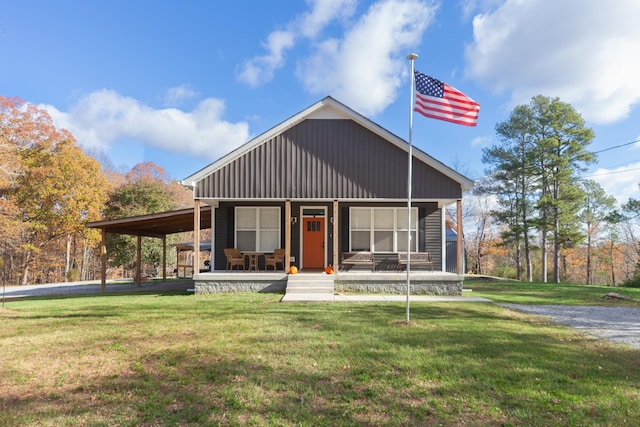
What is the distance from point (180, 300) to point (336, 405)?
7580mm

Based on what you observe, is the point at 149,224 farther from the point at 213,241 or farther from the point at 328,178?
the point at 328,178

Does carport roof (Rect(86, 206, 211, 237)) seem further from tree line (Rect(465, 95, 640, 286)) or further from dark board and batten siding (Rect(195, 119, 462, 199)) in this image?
tree line (Rect(465, 95, 640, 286))

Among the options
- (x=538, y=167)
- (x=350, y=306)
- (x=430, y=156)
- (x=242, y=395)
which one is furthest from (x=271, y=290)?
(x=538, y=167)

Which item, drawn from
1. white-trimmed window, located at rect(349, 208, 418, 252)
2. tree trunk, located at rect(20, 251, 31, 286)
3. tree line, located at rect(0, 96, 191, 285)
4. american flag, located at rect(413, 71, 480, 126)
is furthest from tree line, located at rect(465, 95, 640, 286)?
tree trunk, located at rect(20, 251, 31, 286)

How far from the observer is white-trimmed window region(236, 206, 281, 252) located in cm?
1327

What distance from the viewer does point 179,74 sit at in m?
14.5

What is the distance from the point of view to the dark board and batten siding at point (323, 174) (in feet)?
37.9

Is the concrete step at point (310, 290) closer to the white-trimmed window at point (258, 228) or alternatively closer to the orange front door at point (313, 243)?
the orange front door at point (313, 243)

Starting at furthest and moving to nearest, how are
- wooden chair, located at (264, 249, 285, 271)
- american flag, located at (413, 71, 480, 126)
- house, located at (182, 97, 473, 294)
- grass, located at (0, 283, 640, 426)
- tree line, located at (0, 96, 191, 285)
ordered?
tree line, located at (0, 96, 191, 285) → wooden chair, located at (264, 249, 285, 271) → house, located at (182, 97, 473, 294) → american flag, located at (413, 71, 480, 126) → grass, located at (0, 283, 640, 426)

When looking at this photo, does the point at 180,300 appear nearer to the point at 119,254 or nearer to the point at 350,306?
the point at 350,306

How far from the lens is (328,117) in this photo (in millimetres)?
Result: 12164

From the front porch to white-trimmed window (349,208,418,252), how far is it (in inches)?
78.6

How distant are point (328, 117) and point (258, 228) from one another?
4931 mm

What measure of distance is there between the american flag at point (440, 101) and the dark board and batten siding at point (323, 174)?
4359 mm
